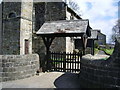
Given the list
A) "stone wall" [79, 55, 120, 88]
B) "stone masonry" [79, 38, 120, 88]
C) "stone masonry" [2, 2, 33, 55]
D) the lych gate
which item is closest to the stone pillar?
"stone masonry" [79, 38, 120, 88]

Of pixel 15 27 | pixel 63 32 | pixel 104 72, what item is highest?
pixel 15 27

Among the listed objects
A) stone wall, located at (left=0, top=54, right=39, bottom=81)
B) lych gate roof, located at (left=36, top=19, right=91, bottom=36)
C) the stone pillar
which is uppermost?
lych gate roof, located at (left=36, top=19, right=91, bottom=36)

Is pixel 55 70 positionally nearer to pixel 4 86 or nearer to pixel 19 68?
pixel 19 68

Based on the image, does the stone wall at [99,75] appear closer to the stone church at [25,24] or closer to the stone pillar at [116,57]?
the stone pillar at [116,57]

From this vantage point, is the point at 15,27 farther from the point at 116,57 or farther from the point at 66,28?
the point at 116,57

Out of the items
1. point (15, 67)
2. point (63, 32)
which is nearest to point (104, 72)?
point (15, 67)

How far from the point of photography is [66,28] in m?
9.70

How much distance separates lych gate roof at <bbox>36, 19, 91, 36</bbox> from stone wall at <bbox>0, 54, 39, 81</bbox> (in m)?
2.26

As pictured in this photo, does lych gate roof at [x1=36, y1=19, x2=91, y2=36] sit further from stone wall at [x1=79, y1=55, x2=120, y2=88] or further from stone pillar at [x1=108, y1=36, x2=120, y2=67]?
stone pillar at [x1=108, y1=36, x2=120, y2=67]

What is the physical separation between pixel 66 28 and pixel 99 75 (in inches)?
188

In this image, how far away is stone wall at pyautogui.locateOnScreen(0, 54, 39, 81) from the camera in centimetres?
743

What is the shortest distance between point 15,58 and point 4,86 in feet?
5.03

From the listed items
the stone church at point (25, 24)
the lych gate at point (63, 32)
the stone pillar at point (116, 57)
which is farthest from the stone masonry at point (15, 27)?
the stone pillar at point (116, 57)

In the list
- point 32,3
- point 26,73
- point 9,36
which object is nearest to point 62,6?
point 32,3
